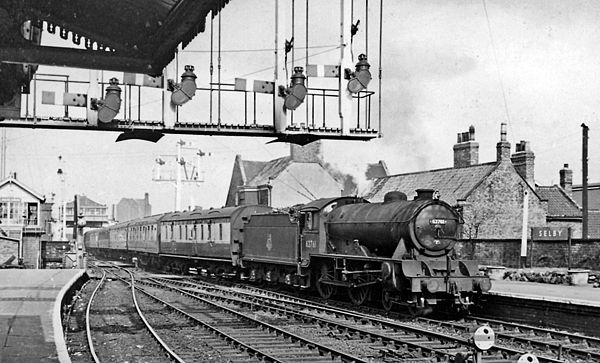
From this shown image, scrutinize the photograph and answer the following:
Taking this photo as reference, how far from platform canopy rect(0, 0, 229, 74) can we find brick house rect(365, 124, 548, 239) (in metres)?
24.7

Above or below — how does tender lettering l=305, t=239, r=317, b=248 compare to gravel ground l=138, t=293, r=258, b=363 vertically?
above

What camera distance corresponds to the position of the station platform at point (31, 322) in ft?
29.3

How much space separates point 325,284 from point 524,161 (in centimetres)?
1903

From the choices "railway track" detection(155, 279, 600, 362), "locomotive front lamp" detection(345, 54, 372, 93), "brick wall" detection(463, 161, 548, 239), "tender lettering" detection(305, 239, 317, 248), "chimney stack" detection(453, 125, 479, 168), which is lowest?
"railway track" detection(155, 279, 600, 362)

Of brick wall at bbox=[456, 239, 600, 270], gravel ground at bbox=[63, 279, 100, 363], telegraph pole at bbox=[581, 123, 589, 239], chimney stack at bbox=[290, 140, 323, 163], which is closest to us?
gravel ground at bbox=[63, 279, 100, 363]

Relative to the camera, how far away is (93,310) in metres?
16.5

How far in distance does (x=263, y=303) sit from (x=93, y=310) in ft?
13.4

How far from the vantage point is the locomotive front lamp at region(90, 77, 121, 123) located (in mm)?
8172

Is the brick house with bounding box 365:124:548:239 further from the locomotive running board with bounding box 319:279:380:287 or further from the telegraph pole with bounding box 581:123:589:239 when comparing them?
the locomotive running board with bounding box 319:279:380:287

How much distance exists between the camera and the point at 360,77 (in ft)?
28.9

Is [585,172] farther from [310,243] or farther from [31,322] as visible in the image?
[31,322]

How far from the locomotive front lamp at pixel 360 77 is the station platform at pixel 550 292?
22.6ft

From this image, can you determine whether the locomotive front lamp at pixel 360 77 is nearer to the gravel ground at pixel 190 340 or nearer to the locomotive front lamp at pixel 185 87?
the locomotive front lamp at pixel 185 87

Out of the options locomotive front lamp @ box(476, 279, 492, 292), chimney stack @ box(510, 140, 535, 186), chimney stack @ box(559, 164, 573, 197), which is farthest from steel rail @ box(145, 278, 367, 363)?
chimney stack @ box(559, 164, 573, 197)
